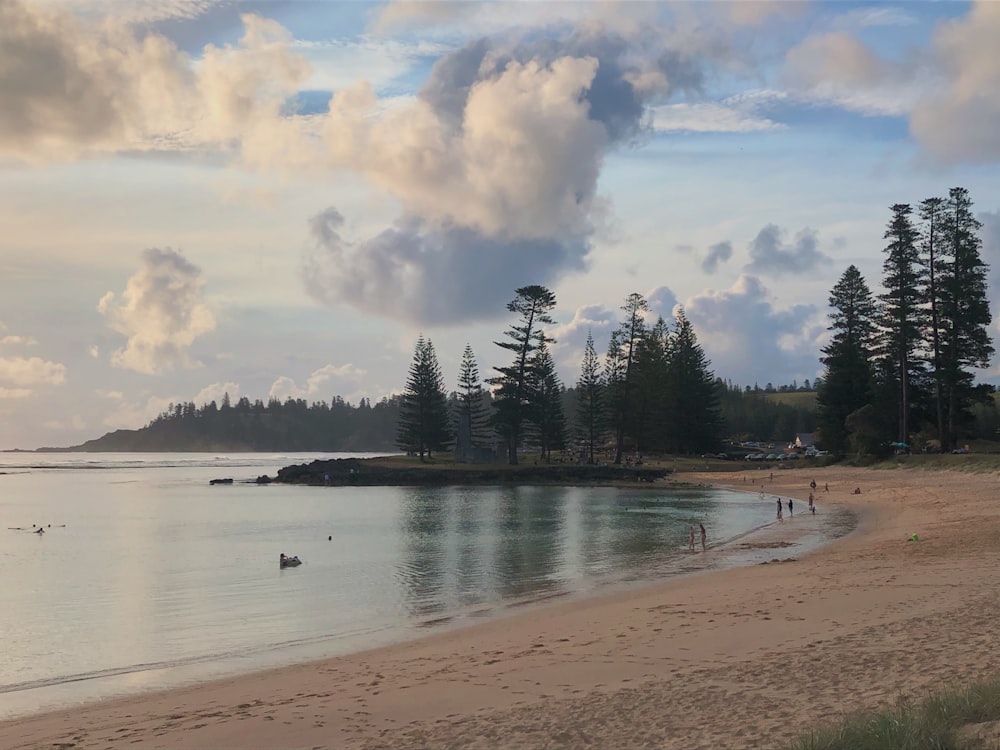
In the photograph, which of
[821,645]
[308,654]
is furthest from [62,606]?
[821,645]

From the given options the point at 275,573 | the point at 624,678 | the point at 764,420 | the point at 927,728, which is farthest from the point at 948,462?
the point at 764,420

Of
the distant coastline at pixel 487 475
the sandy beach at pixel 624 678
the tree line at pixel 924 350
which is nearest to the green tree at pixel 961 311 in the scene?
the tree line at pixel 924 350

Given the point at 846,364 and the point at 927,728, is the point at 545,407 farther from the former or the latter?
the point at 927,728

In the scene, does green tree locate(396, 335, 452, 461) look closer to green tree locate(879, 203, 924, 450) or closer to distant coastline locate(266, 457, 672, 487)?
distant coastline locate(266, 457, 672, 487)

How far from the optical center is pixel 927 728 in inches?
221

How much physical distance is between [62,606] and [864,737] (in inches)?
724

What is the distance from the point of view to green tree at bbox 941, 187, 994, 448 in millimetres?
51312

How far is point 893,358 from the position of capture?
56656mm

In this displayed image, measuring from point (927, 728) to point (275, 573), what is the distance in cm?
2038

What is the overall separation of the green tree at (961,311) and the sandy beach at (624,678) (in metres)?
40.5

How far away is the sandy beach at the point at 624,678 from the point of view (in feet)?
25.1

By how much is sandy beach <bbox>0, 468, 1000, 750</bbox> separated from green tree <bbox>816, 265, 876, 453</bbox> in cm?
4979

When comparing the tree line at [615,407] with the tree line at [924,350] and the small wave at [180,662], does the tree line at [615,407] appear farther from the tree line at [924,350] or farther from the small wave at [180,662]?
the small wave at [180,662]

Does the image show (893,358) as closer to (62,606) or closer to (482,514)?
(482,514)
